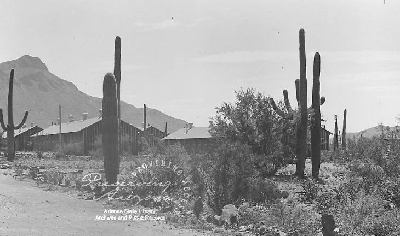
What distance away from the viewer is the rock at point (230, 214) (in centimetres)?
1504

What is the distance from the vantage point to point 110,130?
2328 cm

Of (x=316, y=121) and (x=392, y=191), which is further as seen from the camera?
(x=316, y=121)

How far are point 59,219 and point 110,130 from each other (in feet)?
26.6

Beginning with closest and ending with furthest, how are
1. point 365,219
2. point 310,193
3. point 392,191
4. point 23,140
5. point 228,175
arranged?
1. point 365,219
2. point 228,175
3. point 392,191
4. point 310,193
5. point 23,140

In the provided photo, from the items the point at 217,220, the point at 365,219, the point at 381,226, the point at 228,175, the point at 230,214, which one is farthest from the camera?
the point at 228,175

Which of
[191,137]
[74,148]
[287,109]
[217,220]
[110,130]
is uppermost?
[287,109]

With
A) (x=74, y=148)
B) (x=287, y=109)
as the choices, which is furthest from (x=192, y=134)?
(x=287, y=109)

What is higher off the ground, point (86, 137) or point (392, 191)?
point (86, 137)

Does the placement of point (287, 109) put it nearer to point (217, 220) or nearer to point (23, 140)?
point (217, 220)

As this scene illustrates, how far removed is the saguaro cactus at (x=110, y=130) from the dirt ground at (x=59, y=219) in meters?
2.02

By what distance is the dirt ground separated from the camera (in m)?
13.7

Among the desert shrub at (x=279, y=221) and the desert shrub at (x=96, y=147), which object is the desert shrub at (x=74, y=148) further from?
the desert shrub at (x=279, y=221)

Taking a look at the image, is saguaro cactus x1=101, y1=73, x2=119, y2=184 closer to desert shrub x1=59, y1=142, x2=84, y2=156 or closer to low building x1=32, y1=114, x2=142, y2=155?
low building x1=32, y1=114, x2=142, y2=155

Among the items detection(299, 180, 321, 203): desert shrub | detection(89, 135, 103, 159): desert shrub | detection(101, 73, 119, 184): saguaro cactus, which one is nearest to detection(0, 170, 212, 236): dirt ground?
detection(101, 73, 119, 184): saguaro cactus
